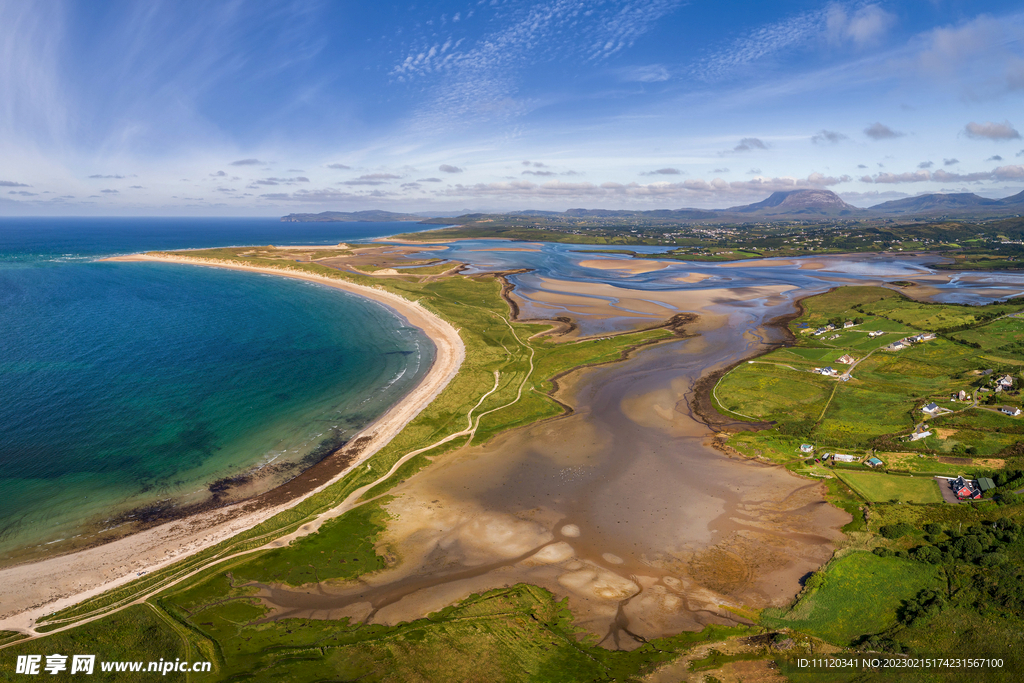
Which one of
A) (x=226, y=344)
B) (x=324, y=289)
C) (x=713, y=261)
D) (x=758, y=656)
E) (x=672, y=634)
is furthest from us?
(x=713, y=261)

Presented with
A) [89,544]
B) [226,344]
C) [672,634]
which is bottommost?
[672,634]

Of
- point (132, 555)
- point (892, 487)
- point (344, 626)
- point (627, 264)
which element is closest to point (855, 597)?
point (892, 487)

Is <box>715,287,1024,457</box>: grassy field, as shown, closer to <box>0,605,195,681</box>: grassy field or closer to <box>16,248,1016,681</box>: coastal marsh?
<box>16,248,1016,681</box>: coastal marsh

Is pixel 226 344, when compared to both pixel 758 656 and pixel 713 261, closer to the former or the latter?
pixel 758 656

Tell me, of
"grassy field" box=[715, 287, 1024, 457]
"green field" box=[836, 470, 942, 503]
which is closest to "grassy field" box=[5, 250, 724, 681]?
"green field" box=[836, 470, 942, 503]

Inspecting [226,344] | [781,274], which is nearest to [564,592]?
[226,344]

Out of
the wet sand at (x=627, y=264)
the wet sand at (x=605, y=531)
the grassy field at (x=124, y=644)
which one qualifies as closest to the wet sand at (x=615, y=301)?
the wet sand at (x=627, y=264)
